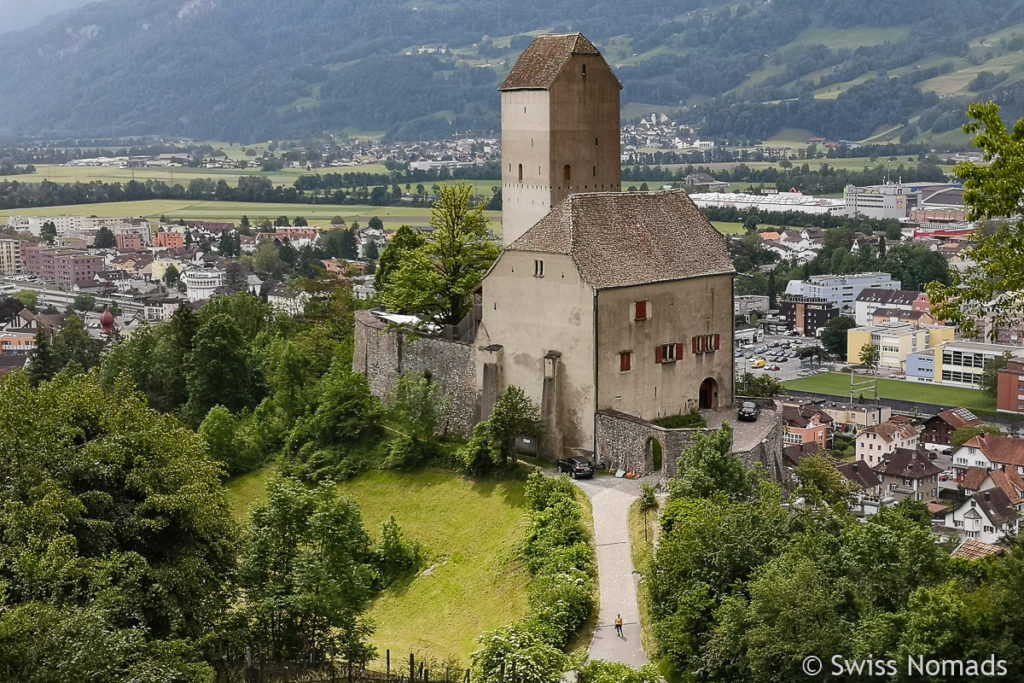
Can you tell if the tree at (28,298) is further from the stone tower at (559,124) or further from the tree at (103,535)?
the tree at (103,535)

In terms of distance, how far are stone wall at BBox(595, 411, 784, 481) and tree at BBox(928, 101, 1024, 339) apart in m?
14.4

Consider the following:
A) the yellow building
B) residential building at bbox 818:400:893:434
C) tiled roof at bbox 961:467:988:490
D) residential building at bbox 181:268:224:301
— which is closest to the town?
tiled roof at bbox 961:467:988:490

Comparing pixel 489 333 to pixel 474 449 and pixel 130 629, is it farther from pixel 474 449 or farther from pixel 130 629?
pixel 130 629

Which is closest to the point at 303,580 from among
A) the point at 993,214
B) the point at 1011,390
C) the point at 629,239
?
the point at 629,239

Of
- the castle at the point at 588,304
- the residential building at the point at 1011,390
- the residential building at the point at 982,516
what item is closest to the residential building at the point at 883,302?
the residential building at the point at 1011,390

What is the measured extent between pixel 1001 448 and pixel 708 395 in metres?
65.7

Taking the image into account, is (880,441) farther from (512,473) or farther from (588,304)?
(588,304)

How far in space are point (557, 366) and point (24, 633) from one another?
2110cm

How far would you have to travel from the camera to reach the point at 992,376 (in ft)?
463

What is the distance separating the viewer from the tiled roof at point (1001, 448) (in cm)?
10375

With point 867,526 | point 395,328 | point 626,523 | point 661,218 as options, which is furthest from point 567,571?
point 395,328

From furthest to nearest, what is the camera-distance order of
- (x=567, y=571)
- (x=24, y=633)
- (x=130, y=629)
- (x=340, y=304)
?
1. (x=340, y=304)
2. (x=567, y=571)
3. (x=130, y=629)
4. (x=24, y=633)

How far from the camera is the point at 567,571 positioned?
3612 cm

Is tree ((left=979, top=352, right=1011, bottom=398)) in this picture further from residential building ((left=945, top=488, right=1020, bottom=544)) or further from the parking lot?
residential building ((left=945, top=488, right=1020, bottom=544))
